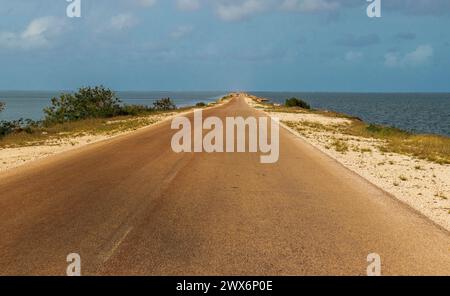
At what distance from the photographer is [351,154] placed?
56.1 feet

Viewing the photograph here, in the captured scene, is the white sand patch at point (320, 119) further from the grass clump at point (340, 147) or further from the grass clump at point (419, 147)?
the grass clump at point (340, 147)

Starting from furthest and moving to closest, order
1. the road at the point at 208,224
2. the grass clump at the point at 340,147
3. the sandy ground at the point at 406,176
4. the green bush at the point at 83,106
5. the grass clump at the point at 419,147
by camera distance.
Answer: the green bush at the point at 83,106 < the grass clump at the point at 340,147 < the grass clump at the point at 419,147 < the sandy ground at the point at 406,176 < the road at the point at 208,224

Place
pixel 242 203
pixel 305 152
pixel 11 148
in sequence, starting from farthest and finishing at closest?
pixel 11 148
pixel 305 152
pixel 242 203

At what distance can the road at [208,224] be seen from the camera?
5730mm

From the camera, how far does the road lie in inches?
226

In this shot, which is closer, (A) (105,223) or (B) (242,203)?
(A) (105,223)

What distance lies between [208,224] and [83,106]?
4573 centimetres

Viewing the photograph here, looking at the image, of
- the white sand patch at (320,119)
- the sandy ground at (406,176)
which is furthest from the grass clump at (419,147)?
the white sand patch at (320,119)

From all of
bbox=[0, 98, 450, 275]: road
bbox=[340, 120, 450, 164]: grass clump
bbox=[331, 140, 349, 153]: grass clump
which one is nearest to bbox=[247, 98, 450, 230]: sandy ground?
bbox=[331, 140, 349, 153]: grass clump

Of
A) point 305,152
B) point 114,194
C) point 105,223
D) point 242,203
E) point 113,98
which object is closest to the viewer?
point 105,223

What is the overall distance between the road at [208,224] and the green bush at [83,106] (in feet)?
116

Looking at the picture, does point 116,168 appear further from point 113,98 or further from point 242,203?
point 113,98
